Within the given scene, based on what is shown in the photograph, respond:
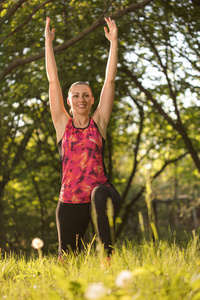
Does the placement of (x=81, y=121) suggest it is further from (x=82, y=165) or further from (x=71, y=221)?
(x=71, y=221)

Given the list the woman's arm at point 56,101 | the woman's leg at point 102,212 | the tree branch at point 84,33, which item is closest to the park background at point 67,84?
the tree branch at point 84,33

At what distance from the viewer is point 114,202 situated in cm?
318

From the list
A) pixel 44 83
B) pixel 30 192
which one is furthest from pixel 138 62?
pixel 30 192

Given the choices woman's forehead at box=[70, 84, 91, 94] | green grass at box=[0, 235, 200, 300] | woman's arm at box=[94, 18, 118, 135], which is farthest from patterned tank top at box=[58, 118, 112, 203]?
green grass at box=[0, 235, 200, 300]

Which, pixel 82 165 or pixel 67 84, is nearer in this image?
pixel 82 165

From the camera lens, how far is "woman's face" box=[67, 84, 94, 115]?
3.56m

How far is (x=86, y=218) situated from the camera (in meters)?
3.38

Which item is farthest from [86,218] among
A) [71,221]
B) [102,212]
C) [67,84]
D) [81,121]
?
[67,84]

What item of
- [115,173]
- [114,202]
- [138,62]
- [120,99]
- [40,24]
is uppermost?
[40,24]

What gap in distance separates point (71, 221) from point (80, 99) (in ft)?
3.24

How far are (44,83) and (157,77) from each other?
2.23 m

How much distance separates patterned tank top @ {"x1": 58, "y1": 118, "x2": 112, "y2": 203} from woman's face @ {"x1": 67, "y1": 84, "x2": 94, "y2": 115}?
21 centimetres

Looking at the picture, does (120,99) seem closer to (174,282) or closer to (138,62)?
(138,62)

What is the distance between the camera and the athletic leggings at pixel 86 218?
9.96 feet
